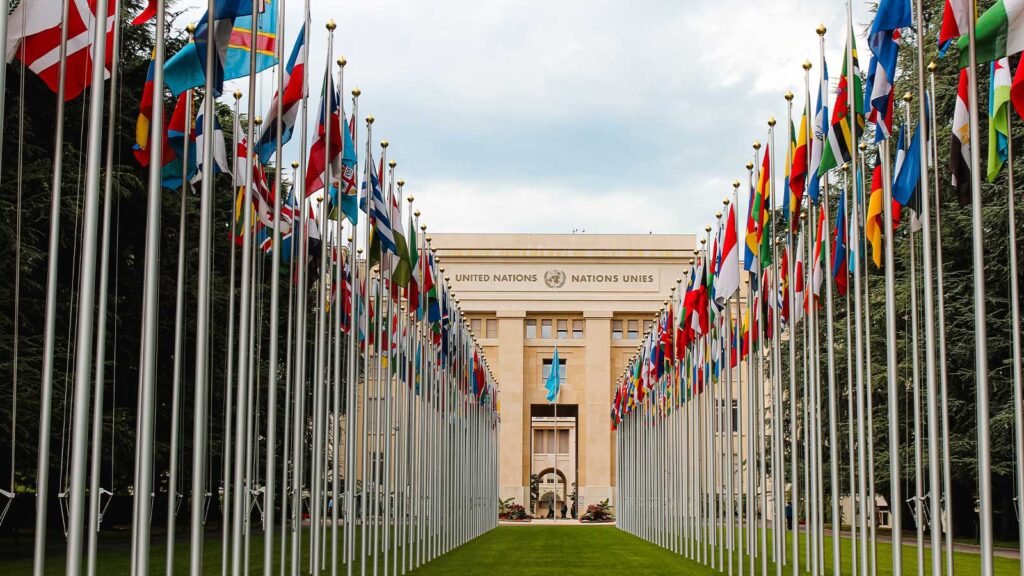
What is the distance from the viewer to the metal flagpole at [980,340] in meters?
12.0

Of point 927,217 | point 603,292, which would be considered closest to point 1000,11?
point 927,217

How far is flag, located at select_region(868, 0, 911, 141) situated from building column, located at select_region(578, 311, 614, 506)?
6534cm

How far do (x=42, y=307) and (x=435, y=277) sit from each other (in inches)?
352

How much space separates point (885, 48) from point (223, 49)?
25.8 feet

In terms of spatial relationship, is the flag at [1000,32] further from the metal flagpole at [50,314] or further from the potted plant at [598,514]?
the potted plant at [598,514]

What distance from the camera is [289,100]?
16406 millimetres

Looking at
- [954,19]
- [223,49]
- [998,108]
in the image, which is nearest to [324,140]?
[223,49]

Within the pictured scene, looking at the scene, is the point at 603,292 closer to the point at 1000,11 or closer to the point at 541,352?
the point at 541,352

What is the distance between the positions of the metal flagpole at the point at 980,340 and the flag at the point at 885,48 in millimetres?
2043

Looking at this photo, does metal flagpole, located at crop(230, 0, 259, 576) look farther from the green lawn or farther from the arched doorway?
the arched doorway

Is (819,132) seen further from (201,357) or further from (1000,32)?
(201,357)

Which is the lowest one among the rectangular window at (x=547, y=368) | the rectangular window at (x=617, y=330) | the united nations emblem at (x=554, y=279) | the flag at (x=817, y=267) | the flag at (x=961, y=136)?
the flag at (x=817, y=267)

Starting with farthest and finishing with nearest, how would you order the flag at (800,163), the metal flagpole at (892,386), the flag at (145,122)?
the flag at (800,163) < the metal flagpole at (892,386) < the flag at (145,122)

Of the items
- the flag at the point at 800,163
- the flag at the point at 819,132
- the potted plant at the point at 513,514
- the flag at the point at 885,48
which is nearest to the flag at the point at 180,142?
the flag at the point at 885,48
